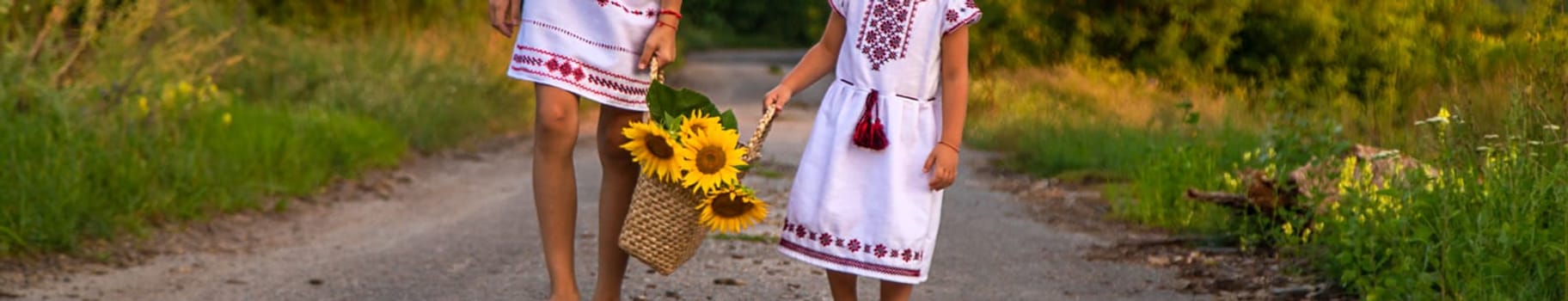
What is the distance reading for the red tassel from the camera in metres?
3.83

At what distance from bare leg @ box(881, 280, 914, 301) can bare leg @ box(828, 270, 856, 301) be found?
77 mm

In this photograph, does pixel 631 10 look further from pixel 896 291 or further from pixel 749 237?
pixel 749 237

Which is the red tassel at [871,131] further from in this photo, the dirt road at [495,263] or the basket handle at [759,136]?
the dirt road at [495,263]

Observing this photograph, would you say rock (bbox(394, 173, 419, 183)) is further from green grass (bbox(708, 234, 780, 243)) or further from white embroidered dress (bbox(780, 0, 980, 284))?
white embroidered dress (bbox(780, 0, 980, 284))

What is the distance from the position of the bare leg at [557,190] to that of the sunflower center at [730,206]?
0.54 metres

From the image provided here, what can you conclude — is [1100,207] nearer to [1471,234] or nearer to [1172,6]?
[1471,234]

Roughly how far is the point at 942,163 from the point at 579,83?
3.00 feet


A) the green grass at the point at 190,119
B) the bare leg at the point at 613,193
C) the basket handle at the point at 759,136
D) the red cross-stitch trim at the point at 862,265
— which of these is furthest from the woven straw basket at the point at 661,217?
the green grass at the point at 190,119

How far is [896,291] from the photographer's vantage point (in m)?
4.01

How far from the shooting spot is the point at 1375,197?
5.40 m

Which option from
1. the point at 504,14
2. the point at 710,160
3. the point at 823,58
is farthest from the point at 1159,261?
the point at 710,160

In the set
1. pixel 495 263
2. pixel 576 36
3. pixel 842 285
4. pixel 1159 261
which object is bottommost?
pixel 495 263

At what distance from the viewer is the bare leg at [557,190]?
4277mm

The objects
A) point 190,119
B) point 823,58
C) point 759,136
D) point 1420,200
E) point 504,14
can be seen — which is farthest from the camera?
point 190,119
